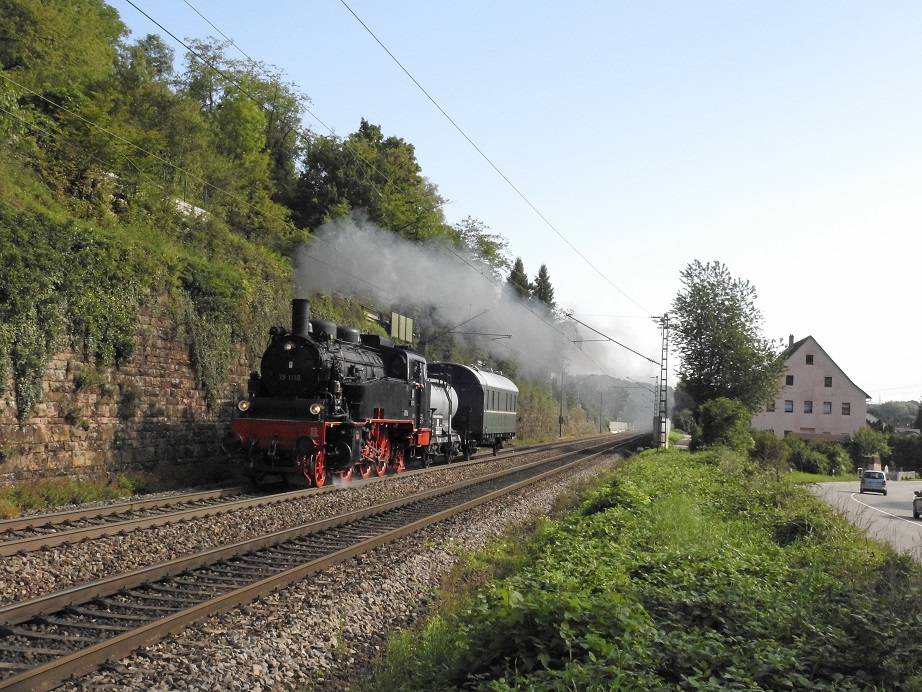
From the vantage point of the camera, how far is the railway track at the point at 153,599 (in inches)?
214

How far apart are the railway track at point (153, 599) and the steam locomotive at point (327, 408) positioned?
14.2 feet

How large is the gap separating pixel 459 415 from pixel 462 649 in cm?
2299

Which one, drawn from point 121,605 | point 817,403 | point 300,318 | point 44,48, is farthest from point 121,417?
point 817,403

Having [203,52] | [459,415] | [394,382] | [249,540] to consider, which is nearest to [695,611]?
[249,540]

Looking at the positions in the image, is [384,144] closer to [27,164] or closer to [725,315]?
[725,315]

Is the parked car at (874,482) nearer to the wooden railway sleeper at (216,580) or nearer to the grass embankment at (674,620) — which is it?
the grass embankment at (674,620)

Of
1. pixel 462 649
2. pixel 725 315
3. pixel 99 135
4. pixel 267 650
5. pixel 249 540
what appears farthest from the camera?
pixel 725 315

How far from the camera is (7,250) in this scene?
13570mm

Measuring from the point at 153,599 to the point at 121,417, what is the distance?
405 inches

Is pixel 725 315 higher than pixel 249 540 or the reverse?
higher

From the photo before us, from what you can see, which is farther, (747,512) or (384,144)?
(384,144)

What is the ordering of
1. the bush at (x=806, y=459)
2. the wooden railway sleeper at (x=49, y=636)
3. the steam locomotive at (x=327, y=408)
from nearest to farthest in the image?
the wooden railway sleeper at (x=49, y=636) → the steam locomotive at (x=327, y=408) → the bush at (x=806, y=459)

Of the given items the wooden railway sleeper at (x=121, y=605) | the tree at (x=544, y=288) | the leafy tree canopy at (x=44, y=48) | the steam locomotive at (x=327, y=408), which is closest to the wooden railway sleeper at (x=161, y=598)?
the wooden railway sleeper at (x=121, y=605)

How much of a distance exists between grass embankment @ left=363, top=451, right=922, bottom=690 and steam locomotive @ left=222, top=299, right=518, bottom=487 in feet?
23.0
